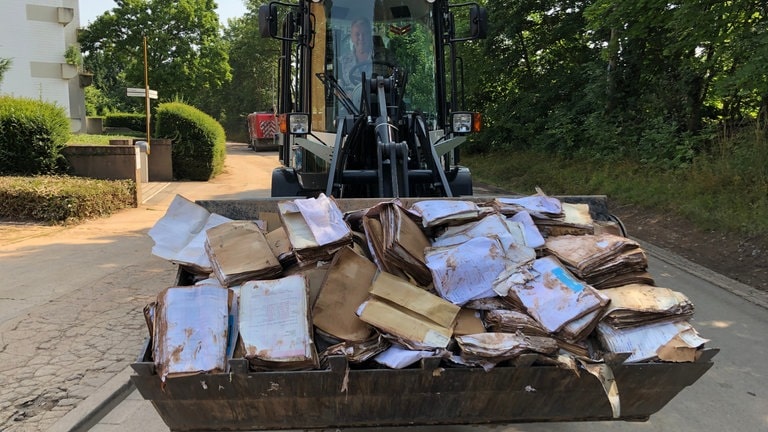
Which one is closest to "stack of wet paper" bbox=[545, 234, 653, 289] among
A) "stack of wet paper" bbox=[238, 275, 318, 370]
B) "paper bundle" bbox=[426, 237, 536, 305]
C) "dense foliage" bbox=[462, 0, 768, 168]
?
"paper bundle" bbox=[426, 237, 536, 305]

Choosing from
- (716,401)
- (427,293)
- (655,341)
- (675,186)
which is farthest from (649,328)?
(675,186)

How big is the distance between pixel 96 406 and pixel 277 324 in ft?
6.02

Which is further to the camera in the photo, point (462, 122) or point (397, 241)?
point (462, 122)

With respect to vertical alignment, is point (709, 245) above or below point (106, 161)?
below

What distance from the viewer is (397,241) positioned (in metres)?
2.73

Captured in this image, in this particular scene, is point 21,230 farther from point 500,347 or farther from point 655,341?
point 655,341

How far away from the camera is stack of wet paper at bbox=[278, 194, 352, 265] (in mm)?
2826

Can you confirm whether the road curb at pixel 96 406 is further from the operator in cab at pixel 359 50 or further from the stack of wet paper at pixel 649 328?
the operator in cab at pixel 359 50

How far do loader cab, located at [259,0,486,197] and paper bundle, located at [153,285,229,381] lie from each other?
189 centimetres

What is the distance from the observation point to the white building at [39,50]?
2664 cm

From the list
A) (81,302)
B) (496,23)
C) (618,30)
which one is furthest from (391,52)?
(496,23)

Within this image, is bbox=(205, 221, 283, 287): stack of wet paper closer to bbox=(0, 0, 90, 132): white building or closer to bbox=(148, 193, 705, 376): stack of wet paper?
bbox=(148, 193, 705, 376): stack of wet paper

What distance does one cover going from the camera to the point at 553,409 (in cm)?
245

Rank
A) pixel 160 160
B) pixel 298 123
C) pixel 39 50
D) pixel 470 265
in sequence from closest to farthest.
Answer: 1. pixel 470 265
2. pixel 298 123
3. pixel 160 160
4. pixel 39 50
